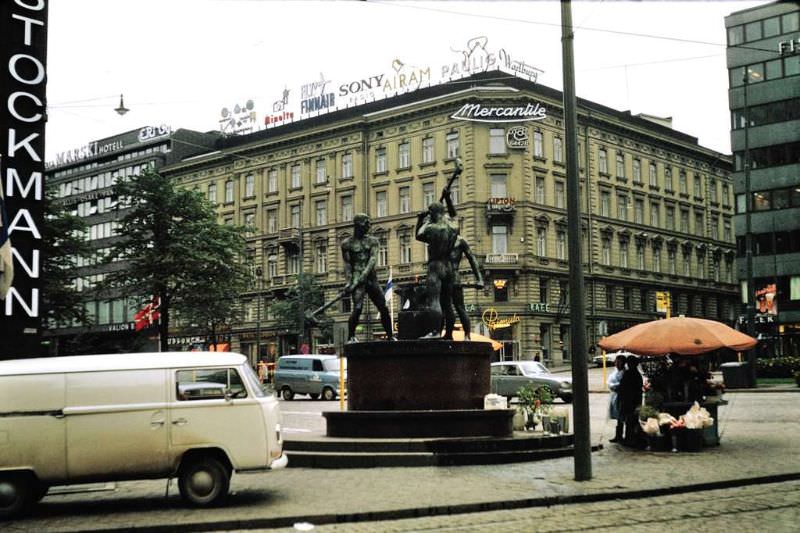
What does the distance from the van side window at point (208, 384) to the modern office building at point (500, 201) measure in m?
43.7

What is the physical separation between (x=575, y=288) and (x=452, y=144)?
5285 centimetres

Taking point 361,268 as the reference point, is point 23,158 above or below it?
above

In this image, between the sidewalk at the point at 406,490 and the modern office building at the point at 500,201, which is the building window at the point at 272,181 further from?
the sidewalk at the point at 406,490

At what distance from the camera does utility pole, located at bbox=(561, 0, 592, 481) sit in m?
12.3

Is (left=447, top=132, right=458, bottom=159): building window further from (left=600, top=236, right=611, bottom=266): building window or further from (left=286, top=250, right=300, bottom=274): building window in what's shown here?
(left=286, top=250, right=300, bottom=274): building window

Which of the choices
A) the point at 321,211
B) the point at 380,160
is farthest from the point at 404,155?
the point at 321,211

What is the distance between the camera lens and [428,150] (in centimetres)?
6612

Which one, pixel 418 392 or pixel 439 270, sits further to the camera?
pixel 439 270

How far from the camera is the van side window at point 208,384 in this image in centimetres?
1142

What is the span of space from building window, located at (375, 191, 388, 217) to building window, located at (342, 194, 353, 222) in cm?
227

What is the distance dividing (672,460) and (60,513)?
9.26 m

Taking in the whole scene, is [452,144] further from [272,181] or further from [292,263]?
[272,181]

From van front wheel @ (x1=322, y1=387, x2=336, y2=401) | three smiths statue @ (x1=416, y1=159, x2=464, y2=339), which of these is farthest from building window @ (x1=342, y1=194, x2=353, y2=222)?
three smiths statue @ (x1=416, y1=159, x2=464, y2=339)

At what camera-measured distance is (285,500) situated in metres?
11.4
